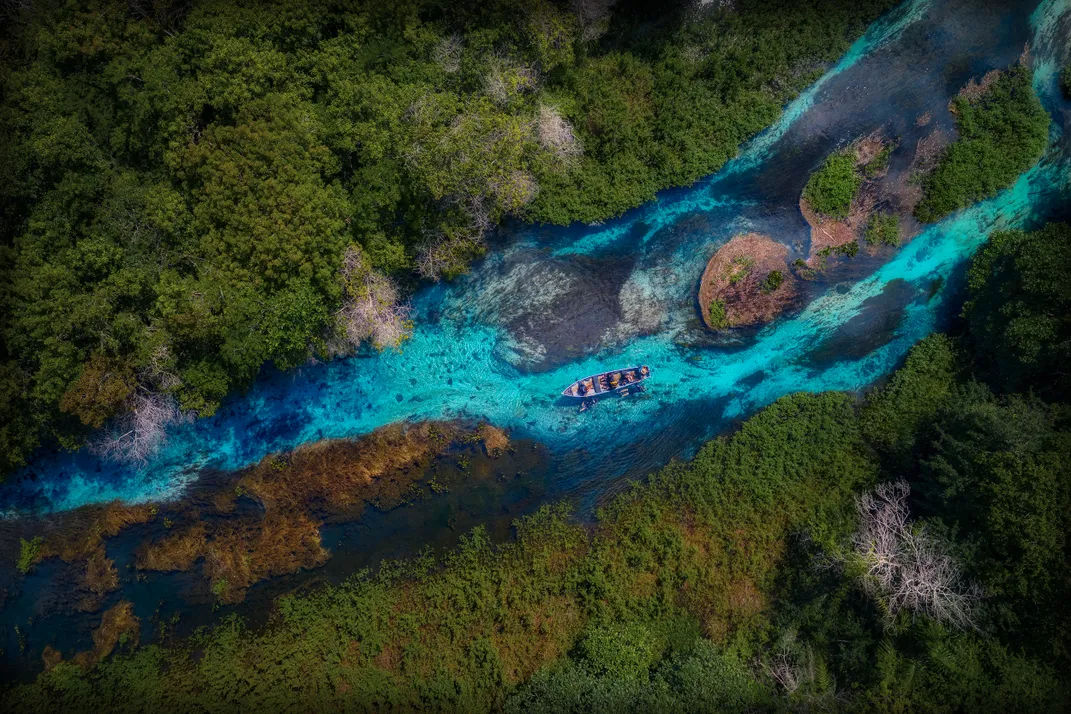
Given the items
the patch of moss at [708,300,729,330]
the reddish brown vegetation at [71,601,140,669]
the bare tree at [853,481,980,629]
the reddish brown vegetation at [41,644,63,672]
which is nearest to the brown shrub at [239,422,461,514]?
the reddish brown vegetation at [71,601,140,669]

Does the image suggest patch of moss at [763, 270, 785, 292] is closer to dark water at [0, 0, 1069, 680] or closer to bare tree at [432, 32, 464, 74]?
dark water at [0, 0, 1069, 680]

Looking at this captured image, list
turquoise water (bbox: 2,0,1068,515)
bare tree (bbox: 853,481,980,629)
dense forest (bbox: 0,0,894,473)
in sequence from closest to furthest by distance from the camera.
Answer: dense forest (bbox: 0,0,894,473) < bare tree (bbox: 853,481,980,629) < turquoise water (bbox: 2,0,1068,515)

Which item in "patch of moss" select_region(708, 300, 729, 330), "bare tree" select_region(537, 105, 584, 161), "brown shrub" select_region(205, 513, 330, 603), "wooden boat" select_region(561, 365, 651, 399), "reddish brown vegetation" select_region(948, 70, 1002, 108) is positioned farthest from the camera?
"brown shrub" select_region(205, 513, 330, 603)

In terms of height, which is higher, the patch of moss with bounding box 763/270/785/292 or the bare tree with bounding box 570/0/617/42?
the bare tree with bounding box 570/0/617/42

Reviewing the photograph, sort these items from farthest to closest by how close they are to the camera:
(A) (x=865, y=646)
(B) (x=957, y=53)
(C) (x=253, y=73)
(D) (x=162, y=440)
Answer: (D) (x=162, y=440), (B) (x=957, y=53), (A) (x=865, y=646), (C) (x=253, y=73)

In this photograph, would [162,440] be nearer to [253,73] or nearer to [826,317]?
[253,73]

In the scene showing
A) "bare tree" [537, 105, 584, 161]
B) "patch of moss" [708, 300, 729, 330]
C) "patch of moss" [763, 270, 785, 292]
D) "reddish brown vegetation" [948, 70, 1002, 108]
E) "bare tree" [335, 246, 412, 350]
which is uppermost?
"bare tree" [537, 105, 584, 161]

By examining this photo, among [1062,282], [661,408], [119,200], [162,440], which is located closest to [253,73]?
[119,200]
